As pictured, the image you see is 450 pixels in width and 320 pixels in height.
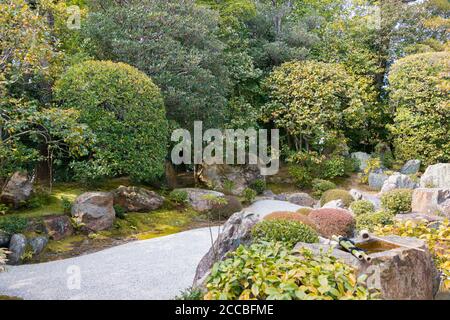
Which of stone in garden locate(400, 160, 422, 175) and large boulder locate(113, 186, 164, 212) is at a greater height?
stone in garden locate(400, 160, 422, 175)

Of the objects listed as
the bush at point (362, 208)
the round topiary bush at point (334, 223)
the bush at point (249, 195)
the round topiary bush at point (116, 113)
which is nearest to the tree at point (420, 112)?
the bush at point (362, 208)

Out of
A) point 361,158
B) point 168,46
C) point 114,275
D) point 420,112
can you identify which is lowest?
point 114,275

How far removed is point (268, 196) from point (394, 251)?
37.0 ft

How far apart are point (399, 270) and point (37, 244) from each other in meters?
6.94

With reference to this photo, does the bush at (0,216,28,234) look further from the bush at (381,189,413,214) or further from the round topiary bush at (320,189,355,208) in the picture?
the bush at (381,189,413,214)

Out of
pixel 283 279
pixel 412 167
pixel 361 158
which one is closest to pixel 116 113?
pixel 283 279

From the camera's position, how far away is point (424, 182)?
14344 millimetres

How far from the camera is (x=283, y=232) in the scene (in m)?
5.45

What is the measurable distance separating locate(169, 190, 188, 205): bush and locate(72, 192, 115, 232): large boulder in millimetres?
2902

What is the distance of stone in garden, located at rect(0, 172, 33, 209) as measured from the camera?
872 centimetres

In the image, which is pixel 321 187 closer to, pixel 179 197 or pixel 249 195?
pixel 249 195

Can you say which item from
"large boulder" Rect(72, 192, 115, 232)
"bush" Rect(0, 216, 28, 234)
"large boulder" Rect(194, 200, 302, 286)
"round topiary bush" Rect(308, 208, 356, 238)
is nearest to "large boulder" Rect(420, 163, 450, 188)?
"round topiary bush" Rect(308, 208, 356, 238)

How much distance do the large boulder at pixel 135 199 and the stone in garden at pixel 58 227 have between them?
2.03 metres
